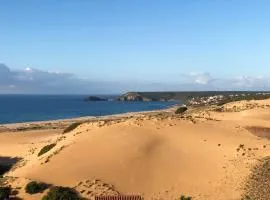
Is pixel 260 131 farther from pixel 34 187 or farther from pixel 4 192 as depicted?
pixel 4 192

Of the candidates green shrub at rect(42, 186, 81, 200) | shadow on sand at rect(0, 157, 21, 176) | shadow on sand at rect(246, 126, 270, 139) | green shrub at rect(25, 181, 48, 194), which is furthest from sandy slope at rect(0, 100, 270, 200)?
shadow on sand at rect(0, 157, 21, 176)

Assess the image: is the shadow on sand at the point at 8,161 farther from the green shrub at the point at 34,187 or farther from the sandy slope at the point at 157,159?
the green shrub at the point at 34,187

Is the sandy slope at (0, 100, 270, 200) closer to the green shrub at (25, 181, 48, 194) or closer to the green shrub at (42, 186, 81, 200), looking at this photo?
the green shrub at (25, 181, 48, 194)

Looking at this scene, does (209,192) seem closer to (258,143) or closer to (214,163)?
(214,163)

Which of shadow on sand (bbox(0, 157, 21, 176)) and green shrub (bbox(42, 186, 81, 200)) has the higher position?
green shrub (bbox(42, 186, 81, 200))

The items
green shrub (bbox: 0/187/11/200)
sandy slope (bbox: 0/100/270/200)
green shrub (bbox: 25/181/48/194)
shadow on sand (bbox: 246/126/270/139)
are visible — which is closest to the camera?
green shrub (bbox: 0/187/11/200)

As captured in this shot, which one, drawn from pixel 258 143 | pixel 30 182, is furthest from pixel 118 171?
pixel 258 143

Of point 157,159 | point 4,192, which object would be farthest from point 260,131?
point 4,192
